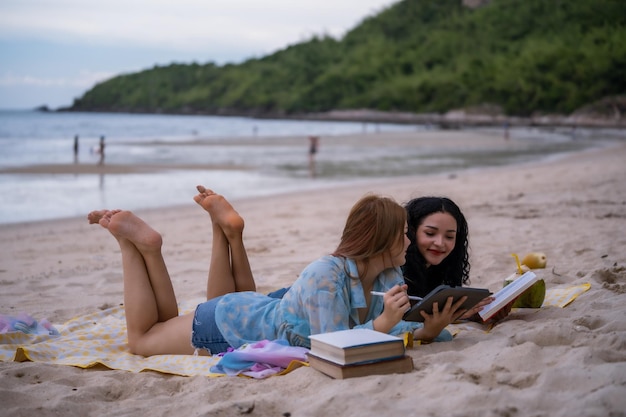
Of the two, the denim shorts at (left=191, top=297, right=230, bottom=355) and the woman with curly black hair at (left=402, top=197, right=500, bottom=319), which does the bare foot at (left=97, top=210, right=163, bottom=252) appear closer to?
the denim shorts at (left=191, top=297, right=230, bottom=355)

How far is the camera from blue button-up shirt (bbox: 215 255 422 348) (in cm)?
314

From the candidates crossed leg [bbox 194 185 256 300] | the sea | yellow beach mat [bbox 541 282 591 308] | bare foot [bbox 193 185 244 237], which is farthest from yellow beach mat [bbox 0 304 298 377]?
the sea

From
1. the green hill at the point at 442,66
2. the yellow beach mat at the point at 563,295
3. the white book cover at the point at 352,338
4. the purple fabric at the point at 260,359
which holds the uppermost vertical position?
the green hill at the point at 442,66

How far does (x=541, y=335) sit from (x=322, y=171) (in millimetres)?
15736

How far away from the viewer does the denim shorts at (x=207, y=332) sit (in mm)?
3545

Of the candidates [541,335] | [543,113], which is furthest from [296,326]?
[543,113]

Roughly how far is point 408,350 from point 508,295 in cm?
65

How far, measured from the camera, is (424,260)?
3789 millimetres

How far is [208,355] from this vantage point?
3.60 meters

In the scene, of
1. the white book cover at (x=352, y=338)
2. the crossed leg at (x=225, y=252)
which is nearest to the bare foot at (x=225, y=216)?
the crossed leg at (x=225, y=252)

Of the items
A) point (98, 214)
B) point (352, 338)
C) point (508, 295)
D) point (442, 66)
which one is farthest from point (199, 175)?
point (442, 66)

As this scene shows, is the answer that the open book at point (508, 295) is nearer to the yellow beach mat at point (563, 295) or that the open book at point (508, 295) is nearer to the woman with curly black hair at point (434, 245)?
the woman with curly black hair at point (434, 245)

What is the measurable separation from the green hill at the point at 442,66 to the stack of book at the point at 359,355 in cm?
5944

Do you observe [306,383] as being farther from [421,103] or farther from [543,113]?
[421,103]
